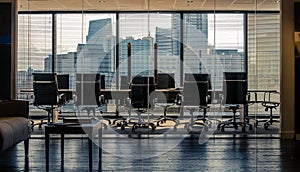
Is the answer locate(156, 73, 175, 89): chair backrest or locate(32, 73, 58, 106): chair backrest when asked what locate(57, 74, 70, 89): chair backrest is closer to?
locate(32, 73, 58, 106): chair backrest

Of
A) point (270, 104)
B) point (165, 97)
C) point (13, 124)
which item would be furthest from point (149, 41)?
point (13, 124)

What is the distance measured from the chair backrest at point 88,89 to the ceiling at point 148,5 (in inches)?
61.0

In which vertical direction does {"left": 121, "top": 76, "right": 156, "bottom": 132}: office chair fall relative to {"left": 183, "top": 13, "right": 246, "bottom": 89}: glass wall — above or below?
below

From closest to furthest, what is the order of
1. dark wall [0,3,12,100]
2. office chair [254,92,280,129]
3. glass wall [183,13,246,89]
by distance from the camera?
dark wall [0,3,12,100], office chair [254,92,280,129], glass wall [183,13,246,89]

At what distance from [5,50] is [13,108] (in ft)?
6.43

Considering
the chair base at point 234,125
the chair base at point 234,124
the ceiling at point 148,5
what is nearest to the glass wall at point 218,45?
the ceiling at point 148,5

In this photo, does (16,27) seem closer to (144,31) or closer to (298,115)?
(144,31)

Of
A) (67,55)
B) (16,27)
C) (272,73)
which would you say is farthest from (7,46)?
(272,73)

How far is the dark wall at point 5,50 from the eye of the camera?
24.7ft

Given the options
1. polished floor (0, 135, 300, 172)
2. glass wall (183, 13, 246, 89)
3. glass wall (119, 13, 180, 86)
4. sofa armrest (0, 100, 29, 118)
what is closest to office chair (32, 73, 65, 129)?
polished floor (0, 135, 300, 172)

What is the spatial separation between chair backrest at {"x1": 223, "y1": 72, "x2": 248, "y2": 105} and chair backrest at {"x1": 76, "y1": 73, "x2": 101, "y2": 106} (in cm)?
254

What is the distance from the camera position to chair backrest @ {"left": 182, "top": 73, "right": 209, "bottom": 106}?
8.34 m

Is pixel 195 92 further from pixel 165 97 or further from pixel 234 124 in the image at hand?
pixel 234 124

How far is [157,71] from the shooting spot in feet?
31.7
